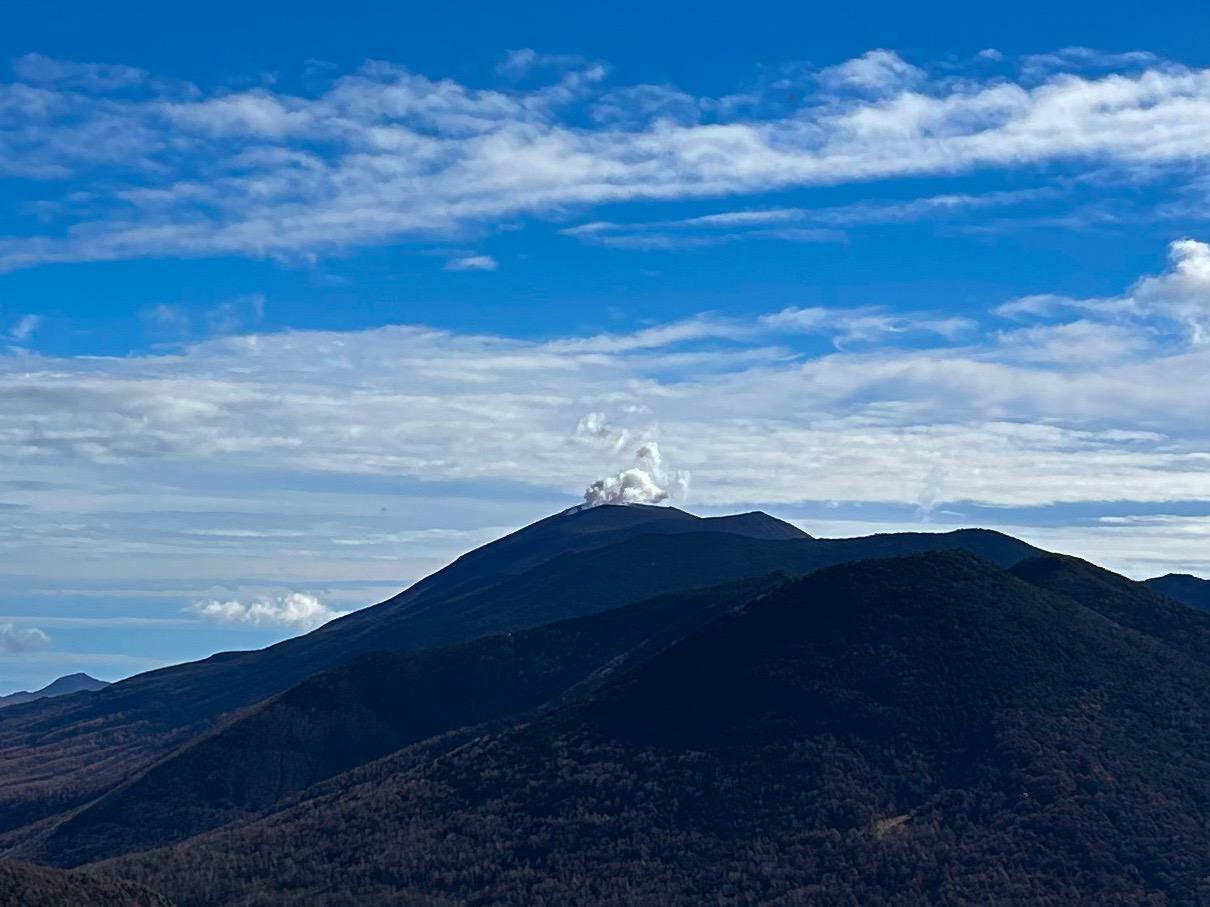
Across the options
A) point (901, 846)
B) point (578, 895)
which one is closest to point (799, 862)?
point (901, 846)

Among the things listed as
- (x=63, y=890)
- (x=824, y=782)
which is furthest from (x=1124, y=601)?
(x=63, y=890)

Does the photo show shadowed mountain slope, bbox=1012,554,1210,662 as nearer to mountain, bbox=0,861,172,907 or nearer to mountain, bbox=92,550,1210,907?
mountain, bbox=92,550,1210,907

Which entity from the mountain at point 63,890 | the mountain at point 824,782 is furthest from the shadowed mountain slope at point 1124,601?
the mountain at point 63,890

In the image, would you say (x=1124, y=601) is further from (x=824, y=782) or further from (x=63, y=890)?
(x=63, y=890)

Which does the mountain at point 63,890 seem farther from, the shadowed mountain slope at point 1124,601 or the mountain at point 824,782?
the shadowed mountain slope at point 1124,601

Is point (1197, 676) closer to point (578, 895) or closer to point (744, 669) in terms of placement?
point (744, 669)

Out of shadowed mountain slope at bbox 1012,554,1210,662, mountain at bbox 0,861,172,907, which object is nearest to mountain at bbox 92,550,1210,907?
shadowed mountain slope at bbox 1012,554,1210,662
